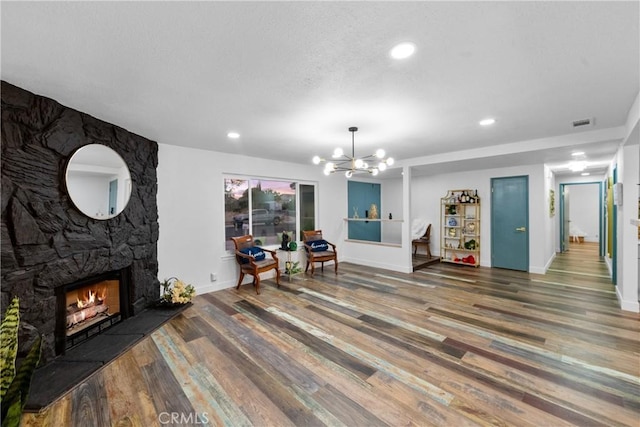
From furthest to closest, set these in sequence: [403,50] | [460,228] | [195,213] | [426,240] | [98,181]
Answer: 1. [426,240]
2. [460,228]
3. [195,213]
4. [98,181]
5. [403,50]

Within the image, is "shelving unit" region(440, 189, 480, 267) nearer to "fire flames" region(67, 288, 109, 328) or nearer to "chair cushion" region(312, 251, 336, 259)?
"chair cushion" region(312, 251, 336, 259)

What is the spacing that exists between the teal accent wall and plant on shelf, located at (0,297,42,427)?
6.13 metres

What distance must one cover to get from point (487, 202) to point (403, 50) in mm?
5620

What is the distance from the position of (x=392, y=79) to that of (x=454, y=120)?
1394mm

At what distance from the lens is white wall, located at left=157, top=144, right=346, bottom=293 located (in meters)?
4.03

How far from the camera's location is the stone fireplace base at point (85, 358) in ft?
6.54

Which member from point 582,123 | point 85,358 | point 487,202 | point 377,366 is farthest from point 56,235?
point 487,202

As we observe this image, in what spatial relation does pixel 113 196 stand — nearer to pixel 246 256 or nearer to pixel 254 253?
pixel 246 256

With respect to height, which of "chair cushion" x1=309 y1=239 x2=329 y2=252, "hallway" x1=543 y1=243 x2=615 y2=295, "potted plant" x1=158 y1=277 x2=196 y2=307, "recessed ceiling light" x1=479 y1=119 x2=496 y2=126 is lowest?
"hallway" x1=543 y1=243 x2=615 y2=295

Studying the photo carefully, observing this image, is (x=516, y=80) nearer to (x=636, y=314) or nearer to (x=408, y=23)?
(x=408, y=23)

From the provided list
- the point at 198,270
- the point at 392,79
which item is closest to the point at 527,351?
the point at 392,79

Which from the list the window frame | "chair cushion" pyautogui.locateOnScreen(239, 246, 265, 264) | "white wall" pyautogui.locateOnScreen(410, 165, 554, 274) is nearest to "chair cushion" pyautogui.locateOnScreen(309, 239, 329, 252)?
the window frame

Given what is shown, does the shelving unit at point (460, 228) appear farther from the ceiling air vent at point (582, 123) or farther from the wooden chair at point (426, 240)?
the ceiling air vent at point (582, 123)

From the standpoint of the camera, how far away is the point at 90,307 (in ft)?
9.80
